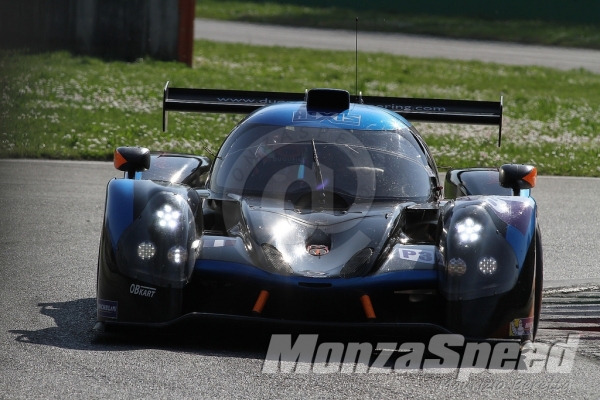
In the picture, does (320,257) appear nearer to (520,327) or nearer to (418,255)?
(418,255)

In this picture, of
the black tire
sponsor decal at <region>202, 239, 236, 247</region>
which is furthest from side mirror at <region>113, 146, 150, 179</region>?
the black tire

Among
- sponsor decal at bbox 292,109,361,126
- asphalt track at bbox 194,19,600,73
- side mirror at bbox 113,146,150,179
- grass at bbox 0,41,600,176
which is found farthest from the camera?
asphalt track at bbox 194,19,600,73

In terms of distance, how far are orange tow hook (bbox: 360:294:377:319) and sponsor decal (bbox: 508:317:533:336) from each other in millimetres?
700

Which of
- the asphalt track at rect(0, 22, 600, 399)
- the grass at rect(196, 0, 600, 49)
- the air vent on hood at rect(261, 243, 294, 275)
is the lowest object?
the asphalt track at rect(0, 22, 600, 399)

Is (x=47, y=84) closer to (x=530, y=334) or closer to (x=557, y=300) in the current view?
(x=557, y=300)

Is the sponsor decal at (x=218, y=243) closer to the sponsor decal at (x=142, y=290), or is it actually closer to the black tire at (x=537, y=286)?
the sponsor decal at (x=142, y=290)

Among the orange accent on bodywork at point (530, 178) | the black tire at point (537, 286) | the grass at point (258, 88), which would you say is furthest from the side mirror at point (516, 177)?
the grass at point (258, 88)

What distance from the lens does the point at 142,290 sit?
→ 18.0ft

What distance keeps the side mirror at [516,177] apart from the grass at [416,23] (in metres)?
27.5

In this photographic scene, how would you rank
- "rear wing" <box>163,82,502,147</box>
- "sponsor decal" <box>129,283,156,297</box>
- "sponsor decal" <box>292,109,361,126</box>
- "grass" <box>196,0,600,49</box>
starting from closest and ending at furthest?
"sponsor decal" <box>129,283,156,297</box>
"sponsor decal" <box>292,109,361,126</box>
"rear wing" <box>163,82,502,147</box>
"grass" <box>196,0,600,49</box>

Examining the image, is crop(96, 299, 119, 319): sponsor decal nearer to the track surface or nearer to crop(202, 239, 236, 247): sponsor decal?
the track surface

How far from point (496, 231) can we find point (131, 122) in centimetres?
1072

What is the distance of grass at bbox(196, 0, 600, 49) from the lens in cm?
3416

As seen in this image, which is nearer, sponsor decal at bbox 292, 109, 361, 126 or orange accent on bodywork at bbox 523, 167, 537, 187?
orange accent on bodywork at bbox 523, 167, 537, 187
